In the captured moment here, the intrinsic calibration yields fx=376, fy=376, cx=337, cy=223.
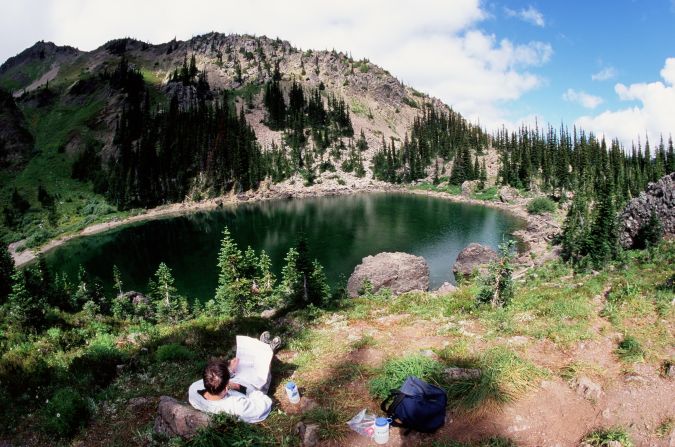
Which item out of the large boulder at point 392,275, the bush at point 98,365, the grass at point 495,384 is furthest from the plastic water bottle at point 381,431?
the large boulder at point 392,275

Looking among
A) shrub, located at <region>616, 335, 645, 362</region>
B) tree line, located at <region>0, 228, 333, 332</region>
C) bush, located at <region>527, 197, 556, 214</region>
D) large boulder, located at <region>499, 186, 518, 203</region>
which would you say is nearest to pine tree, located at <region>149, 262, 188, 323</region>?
tree line, located at <region>0, 228, 333, 332</region>

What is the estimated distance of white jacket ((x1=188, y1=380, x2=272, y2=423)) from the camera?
26.6ft

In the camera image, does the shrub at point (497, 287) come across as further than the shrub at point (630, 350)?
Yes

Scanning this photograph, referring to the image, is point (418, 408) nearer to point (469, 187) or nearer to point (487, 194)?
point (487, 194)

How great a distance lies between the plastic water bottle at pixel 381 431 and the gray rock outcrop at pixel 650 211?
1762 inches

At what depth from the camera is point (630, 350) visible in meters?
10.1

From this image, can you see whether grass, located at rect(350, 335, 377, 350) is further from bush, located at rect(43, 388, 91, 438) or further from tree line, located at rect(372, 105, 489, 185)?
tree line, located at rect(372, 105, 489, 185)

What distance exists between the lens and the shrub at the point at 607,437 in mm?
7105

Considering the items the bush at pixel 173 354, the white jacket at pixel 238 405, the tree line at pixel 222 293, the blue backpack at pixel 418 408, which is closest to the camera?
the blue backpack at pixel 418 408

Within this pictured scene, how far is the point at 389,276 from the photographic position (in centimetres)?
4753

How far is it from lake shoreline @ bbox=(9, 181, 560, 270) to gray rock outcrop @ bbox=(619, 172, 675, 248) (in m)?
12.2

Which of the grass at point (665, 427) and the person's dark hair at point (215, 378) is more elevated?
the person's dark hair at point (215, 378)

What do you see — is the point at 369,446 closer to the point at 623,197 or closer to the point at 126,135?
the point at 623,197

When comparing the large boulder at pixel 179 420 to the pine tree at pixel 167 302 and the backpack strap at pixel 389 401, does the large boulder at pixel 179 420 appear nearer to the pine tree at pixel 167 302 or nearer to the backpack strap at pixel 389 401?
the backpack strap at pixel 389 401
